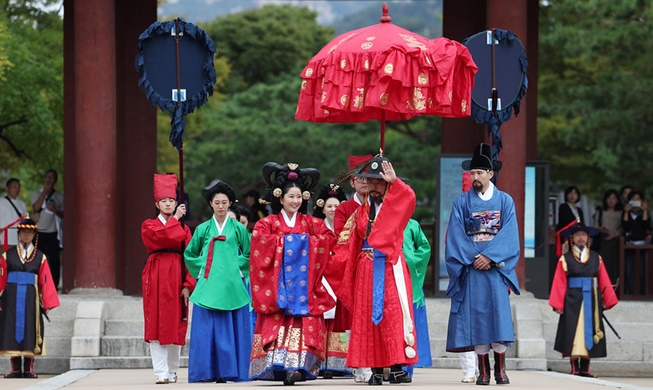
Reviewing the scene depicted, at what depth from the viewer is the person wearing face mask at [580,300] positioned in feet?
54.4

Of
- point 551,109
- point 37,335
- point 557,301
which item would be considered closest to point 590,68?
point 551,109

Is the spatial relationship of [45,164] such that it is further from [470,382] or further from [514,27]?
[470,382]

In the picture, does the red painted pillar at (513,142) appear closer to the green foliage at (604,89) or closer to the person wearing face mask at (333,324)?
the person wearing face mask at (333,324)

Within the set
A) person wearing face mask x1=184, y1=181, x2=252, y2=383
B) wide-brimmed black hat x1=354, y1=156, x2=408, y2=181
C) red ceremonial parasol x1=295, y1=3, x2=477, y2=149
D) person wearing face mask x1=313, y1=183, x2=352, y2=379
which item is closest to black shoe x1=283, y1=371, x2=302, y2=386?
person wearing face mask x1=313, y1=183, x2=352, y2=379

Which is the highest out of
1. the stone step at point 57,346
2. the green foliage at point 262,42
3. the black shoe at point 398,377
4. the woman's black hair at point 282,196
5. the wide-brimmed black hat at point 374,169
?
the green foliage at point 262,42

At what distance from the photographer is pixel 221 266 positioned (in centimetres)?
1348

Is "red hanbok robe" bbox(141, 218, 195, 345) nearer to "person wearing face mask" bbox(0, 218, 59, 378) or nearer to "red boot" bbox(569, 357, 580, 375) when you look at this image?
"person wearing face mask" bbox(0, 218, 59, 378)

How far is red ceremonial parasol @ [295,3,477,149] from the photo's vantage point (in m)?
12.9

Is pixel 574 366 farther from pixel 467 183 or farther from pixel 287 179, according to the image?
pixel 287 179

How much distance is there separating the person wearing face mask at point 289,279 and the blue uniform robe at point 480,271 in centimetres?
97

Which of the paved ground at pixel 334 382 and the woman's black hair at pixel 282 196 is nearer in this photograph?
the paved ground at pixel 334 382

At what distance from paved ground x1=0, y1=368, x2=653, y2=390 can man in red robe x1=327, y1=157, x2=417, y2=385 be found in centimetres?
24

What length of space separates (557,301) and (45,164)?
478 inches

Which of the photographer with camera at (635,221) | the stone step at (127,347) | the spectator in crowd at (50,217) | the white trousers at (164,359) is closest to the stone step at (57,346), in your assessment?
the stone step at (127,347)
